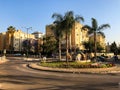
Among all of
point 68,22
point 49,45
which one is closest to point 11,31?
point 49,45

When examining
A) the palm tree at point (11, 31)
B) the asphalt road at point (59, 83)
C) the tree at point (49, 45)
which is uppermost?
the palm tree at point (11, 31)

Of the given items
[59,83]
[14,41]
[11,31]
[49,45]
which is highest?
[11,31]

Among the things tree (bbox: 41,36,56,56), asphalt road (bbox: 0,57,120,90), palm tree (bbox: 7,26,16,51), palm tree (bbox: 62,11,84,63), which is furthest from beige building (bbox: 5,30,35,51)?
asphalt road (bbox: 0,57,120,90)

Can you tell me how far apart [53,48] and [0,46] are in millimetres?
45426

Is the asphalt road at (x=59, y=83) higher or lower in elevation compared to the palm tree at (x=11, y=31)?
lower

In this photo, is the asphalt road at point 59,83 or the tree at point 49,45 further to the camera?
the tree at point 49,45

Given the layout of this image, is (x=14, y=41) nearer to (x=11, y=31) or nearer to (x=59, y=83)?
(x=11, y=31)

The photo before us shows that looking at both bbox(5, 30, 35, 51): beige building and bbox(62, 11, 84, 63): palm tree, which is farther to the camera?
bbox(5, 30, 35, 51): beige building

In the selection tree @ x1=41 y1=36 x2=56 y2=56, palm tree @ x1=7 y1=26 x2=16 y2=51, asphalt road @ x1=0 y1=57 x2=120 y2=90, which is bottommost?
asphalt road @ x1=0 y1=57 x2=120 y2=90

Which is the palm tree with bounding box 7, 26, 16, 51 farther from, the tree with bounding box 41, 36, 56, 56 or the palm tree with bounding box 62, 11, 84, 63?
the palm tree with bounding box 62, 11, 84, 63

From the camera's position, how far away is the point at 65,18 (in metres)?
42.8

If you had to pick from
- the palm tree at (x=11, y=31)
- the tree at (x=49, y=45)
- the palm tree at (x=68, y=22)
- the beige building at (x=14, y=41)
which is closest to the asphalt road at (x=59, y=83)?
the palm tree at (x=68, y=22)

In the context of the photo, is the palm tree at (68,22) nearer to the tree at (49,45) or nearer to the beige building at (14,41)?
the tree at (49,45)

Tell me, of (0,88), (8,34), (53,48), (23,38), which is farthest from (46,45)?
(0,88)
